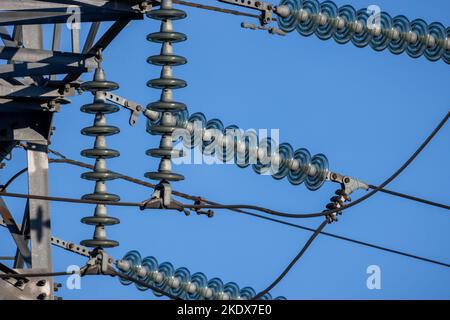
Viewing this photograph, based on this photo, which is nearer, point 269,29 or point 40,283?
point 269,29

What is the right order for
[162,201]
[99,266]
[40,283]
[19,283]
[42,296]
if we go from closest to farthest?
[162,201]
[99,266]
[19,283]
[42,296]
[40,283]

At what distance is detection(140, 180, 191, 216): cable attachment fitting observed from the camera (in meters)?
24.4

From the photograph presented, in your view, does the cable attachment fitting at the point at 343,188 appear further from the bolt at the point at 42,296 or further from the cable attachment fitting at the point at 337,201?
the bolt at the point at 42,296

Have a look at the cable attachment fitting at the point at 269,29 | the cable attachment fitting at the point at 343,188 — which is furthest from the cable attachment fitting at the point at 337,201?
the cable attachment fitting at the point at 269,29

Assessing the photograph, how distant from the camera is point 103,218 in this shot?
25.6 m

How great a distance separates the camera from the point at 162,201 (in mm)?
24438

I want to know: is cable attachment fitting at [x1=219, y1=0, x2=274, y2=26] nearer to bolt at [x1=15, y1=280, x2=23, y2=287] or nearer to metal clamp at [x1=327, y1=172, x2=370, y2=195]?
metal clamp at [x1=327, y1=172, x2=370, y2=195]

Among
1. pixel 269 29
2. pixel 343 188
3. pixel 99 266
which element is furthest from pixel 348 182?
pixel 99 266

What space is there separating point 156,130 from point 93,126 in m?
0.86

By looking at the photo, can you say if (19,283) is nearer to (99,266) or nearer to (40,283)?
(40,283)

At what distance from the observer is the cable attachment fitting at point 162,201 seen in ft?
80.0

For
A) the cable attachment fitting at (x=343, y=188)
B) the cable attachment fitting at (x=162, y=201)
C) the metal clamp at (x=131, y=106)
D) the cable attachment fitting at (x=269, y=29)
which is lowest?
the cable attachment fitting at (x=162, y=201)
